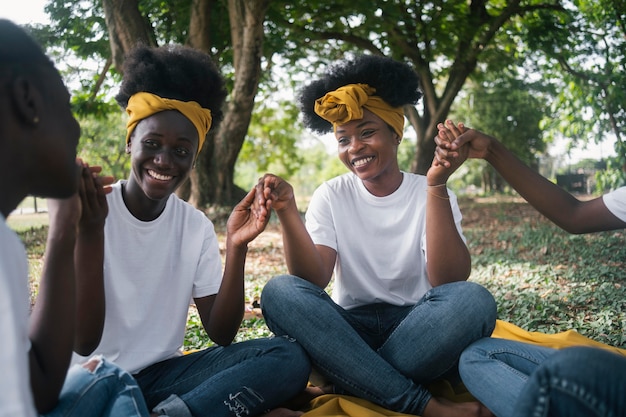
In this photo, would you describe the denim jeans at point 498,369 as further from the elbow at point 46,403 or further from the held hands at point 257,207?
the elbow at point 46,403

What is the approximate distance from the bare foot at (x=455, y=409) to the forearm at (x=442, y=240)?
0.60m

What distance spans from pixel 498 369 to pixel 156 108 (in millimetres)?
1850

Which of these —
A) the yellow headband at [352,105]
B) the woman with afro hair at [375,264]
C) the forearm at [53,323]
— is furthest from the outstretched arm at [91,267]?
the yellow headband at [352,105]

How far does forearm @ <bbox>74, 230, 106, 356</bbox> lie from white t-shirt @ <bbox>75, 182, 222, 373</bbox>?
0.79 feet

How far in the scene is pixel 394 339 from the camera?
2.62 metres

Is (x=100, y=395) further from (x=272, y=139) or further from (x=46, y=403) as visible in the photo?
(x=272, y=139)

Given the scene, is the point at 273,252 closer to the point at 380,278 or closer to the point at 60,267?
the point at 380,278

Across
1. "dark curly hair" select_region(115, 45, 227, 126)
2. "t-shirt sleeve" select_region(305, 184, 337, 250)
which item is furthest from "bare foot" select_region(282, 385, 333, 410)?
"dark curly hair" select_region(115, 45, 227, 126)

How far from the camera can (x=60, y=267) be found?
1599 mm

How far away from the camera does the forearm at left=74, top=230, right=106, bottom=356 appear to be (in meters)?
2.04

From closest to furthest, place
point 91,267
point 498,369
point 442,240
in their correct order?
point 91,267 → point 498,369 → point 442,240

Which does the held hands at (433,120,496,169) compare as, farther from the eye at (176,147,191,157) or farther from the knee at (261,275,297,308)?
the eye at (176,147,191,157)

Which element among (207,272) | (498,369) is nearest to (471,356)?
(498,369)

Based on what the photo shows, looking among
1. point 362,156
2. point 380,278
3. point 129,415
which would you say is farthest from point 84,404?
point 362,156
